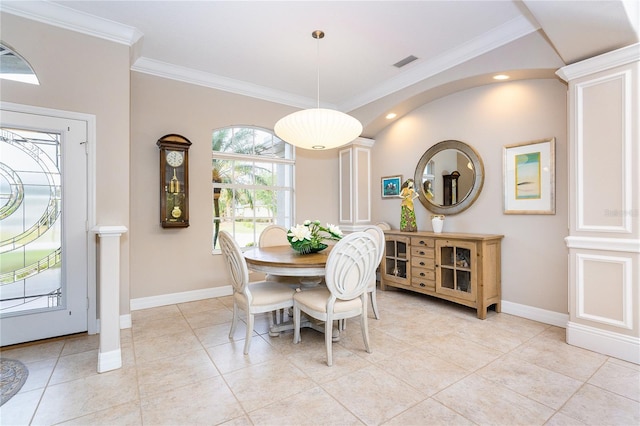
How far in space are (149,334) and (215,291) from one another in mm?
1279

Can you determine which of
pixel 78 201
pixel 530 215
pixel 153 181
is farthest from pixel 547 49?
pixel 78 201

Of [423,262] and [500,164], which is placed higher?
[500,164]

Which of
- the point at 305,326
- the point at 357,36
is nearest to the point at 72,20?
the point at 357,36

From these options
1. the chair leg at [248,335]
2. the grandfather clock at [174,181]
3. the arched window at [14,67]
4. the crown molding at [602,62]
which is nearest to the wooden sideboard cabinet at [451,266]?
the crown molding at [602,62]

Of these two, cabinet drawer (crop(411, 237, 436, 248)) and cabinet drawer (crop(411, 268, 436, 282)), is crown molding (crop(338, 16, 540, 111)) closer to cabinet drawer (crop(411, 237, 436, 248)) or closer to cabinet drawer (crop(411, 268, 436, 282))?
cabinet drawer (crop(411, 237, 436, 248))

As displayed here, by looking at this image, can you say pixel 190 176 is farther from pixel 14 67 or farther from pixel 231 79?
pixel 14 67

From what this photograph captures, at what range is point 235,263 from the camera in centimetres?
251

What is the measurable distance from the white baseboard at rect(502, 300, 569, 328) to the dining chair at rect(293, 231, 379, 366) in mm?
2004

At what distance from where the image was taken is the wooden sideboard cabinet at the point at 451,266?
327 cm

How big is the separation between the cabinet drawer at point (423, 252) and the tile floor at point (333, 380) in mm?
912

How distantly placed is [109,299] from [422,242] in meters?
3.29

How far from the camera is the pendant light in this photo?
2.79 m

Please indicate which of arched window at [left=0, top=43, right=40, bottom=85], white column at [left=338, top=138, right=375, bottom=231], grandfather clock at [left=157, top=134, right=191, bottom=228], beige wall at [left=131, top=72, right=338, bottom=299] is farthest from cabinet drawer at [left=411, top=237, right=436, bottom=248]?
arched window at [left=0, top=43, right=40, bottom=85]

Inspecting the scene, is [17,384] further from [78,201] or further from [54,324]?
[78,201]
